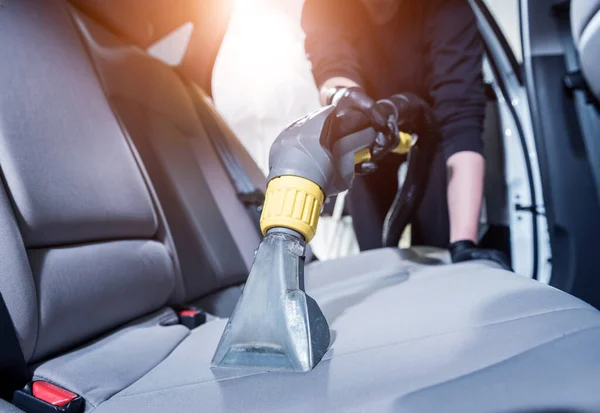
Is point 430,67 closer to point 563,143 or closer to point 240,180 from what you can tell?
point 563,143

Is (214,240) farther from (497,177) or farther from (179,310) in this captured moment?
(497,177)

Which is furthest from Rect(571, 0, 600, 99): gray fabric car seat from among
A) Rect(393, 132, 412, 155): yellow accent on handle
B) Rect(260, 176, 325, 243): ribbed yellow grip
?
Rect(260, 176, 325, 243): ribbed yellow grip

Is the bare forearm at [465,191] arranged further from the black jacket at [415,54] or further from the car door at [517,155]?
the car door at [517,155]

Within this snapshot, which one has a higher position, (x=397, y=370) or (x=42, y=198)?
(x=42, y=198)

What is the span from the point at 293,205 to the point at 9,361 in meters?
0.29

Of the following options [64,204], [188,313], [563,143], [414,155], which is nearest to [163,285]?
[188,313]

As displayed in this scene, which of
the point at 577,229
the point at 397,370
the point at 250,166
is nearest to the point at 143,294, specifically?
the point at 397,370

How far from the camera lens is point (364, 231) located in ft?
3.56

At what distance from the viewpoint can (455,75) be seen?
0.82m

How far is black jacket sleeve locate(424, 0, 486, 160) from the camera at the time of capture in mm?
796

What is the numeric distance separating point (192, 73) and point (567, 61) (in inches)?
34.1

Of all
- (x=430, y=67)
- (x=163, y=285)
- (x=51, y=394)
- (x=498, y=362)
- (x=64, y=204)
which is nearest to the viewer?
(x=498, y=362)

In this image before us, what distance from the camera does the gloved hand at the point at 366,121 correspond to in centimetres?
48

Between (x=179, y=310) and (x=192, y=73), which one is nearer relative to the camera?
(x=179, y=310)
